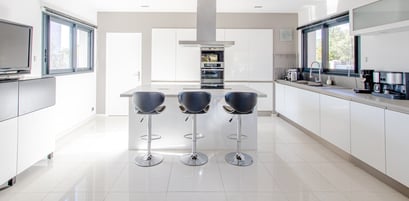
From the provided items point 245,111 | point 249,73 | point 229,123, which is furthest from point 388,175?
point 249,73

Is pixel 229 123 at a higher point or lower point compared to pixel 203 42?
lower

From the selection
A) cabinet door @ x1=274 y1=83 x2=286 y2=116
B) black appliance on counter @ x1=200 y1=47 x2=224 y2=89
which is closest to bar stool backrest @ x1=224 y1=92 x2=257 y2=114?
black appliance on counter @ x1=200 y1=47 x2=224 y2=89

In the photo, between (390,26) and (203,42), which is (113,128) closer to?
(203,42)

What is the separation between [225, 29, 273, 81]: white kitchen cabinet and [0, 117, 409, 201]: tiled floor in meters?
3.11

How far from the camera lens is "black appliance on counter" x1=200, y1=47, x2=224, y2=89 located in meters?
5.57

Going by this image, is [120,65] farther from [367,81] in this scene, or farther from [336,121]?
[367,81]

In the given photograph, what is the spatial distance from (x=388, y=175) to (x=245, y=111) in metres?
1.68

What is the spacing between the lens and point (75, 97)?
19.5ft

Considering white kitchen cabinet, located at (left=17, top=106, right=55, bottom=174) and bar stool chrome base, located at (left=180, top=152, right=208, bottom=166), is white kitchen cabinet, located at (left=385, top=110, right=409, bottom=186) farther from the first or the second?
white kitchen cabinet, located at (left=17, top=106, right=55, bottom=174)

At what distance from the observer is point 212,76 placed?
5.70 meters

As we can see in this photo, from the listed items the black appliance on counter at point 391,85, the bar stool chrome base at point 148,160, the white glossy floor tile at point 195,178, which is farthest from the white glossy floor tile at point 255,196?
the black appliance on counter at point 391,85

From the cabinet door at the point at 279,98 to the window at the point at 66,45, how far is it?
4.61 meters

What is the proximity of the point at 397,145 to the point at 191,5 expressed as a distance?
5.03 m

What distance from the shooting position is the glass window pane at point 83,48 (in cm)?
647
